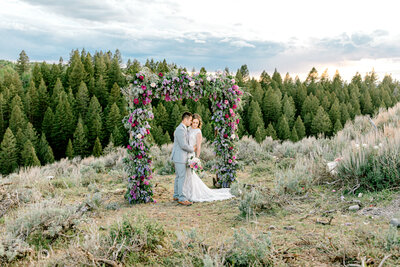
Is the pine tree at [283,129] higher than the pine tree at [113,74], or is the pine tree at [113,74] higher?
the pine tree at [113,74]

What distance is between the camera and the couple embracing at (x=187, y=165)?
23.5 ft

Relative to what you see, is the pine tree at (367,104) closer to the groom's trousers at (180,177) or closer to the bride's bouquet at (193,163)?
the bride's bouquet at (193,163)

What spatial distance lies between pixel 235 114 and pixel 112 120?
6255 cm

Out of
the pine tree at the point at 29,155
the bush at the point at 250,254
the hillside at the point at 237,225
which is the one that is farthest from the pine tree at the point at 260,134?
the bush at the point at 250,254

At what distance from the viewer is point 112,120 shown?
67.9m

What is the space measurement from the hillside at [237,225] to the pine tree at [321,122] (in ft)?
237

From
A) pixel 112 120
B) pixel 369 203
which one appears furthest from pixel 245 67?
pixel 369 203

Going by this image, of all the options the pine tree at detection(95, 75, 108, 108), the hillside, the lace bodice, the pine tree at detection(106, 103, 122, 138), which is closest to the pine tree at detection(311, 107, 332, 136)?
the pine tree at detection(106, 103, 122, 138)

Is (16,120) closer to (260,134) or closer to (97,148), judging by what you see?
(97,148)

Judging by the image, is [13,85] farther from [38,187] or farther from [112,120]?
[38,187]

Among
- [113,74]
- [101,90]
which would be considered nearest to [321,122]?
[101,90]

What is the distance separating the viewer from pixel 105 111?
76250mm

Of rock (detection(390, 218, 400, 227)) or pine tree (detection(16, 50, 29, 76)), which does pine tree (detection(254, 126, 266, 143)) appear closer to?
rock (detection(390, 218, 400, 227))

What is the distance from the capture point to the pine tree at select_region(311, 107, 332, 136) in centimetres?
7575
